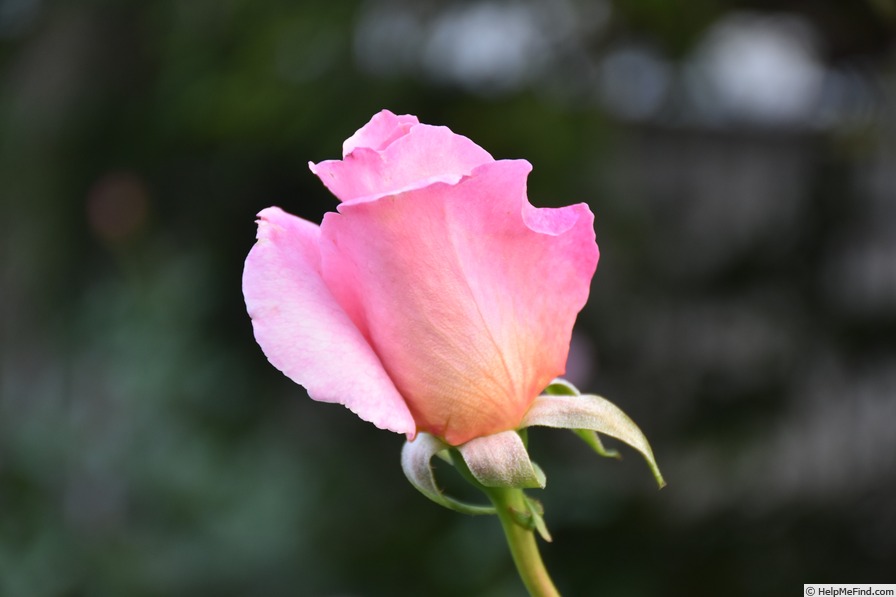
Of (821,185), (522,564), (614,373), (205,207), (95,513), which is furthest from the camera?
(205,207)

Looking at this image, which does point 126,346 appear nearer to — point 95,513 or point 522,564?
point 95,513

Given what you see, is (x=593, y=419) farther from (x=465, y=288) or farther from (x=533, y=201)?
(x=533, y=201)

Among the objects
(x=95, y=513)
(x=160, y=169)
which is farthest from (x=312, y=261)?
(x=160, y=169)

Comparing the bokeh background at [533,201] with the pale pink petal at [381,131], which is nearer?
the pale pink petal at [381,131]
